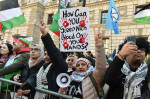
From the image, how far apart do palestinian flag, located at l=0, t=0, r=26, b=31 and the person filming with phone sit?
4.14 metres

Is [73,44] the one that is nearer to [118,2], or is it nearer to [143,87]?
[143,87]

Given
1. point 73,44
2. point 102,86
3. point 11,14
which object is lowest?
point 102,86

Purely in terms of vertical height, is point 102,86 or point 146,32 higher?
point 146,32

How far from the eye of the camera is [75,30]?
2969 millimetres

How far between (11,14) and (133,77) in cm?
455

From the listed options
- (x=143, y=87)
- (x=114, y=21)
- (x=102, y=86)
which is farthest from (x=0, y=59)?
(x=114, y=21)

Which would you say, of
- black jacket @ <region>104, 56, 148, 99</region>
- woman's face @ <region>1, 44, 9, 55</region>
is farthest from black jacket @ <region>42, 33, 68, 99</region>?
woman's face @ <region>1, 44, 9, 55</region>

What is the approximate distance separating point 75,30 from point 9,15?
9.94 ft

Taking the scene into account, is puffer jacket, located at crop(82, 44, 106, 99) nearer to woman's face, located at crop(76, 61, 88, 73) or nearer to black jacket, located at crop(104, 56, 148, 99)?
black jacket, located at crop(104, 56, 148, 99)

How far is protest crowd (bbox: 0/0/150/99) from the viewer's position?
1682mm

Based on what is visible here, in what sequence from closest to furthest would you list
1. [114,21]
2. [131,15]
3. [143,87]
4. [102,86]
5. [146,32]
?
[143,87]
[102,86]
[114,21]
[146,32]
[131,15]

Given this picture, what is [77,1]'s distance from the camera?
18656 mm

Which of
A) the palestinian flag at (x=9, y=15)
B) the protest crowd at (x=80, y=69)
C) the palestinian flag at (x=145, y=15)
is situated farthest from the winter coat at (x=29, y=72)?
the palestinian flag at (x=145, y=15)

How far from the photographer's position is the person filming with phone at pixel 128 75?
5.19 feet
